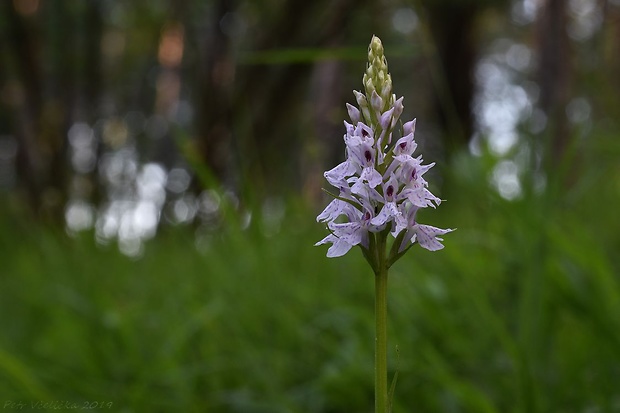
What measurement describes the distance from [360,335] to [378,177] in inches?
70.0

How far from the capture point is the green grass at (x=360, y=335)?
2.07 meters

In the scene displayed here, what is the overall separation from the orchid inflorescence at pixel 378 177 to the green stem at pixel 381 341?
2 centimetres

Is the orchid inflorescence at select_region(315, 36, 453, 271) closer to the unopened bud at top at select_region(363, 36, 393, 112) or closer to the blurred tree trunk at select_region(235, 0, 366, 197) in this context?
the unopened bud at top at select_region(363, 36, 393, 112)

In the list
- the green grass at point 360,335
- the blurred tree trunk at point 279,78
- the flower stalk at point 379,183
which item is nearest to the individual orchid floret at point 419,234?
the flower stalk at point 379,183

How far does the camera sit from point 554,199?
2.16 m

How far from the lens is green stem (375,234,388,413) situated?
2.74 feet

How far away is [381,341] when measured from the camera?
852 millimetres

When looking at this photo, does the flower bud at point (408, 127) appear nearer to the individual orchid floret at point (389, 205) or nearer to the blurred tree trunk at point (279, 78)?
the individual orchid floret at point (389, 205)

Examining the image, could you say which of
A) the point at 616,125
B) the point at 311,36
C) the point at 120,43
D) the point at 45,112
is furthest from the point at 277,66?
the point at 120,43

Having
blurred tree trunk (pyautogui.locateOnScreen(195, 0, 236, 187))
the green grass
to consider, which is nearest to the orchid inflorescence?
the green grass

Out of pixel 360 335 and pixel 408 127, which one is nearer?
pixel 408 127

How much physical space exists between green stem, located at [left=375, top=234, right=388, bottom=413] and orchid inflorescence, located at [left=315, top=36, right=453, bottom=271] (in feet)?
0.08

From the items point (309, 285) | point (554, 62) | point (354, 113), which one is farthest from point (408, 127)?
point (554, 62)

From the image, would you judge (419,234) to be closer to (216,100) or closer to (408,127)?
(408,127)
